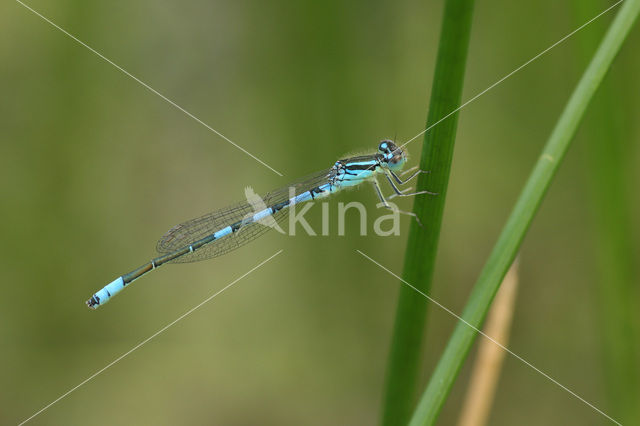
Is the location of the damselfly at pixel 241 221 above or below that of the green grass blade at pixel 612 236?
above

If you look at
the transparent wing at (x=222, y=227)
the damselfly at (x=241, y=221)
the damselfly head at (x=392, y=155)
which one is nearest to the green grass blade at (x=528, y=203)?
the damselfly head at (x=392, y=155)

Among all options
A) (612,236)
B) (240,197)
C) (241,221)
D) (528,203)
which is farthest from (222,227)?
(528,203)

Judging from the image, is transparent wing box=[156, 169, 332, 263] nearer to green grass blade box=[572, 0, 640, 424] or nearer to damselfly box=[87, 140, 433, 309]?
damselfly box=[87, 140, 433, 309]

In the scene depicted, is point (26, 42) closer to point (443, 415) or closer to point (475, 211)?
point (475, 211)

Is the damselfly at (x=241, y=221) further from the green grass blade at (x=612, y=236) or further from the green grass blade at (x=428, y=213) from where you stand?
the green grass blade at (x=428, y=213)

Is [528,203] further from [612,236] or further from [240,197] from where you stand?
[240,197]

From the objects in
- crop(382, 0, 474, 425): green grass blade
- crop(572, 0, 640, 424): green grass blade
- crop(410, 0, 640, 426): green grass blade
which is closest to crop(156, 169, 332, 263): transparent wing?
crop(572, 0, 640, 424): green grass blade

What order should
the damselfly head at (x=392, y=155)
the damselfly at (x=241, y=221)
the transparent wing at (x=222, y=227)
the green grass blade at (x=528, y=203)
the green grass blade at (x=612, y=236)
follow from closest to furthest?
1. the green grass blade at (x=528, y=203)
2. the green grass blade at (x=612, y=236)
3. the damselfly head at (x=392, y=155)
4. the damselfly at (x=241, y=221)
5. the transparent wing at (x=222, y=227)
